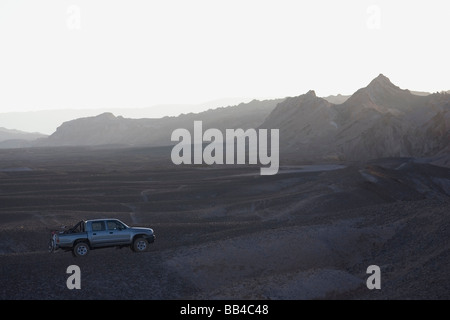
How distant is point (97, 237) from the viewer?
79.9 feet

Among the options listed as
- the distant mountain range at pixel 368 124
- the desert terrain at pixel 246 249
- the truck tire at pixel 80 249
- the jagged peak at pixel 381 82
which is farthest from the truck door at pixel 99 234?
the jagged peak at pixel 381 82

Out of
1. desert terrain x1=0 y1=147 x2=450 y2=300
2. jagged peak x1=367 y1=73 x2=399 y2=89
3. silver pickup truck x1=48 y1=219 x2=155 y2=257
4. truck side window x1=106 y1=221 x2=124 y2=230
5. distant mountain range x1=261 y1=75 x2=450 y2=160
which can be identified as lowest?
desert terrain x1=0 y1=147 x2=450 y2=300

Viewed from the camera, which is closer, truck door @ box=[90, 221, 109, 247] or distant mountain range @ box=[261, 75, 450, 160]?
truck door @ box=[90, 221, 109, 247]

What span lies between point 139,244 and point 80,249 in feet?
8.39

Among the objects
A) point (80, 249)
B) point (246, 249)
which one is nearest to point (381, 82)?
point (246, 249)

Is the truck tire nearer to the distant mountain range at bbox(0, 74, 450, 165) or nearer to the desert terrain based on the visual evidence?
the desert terrain

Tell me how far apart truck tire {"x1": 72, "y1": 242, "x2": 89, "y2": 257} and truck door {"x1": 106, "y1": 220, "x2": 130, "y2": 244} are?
3.58 feet

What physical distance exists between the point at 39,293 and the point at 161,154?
366 feet

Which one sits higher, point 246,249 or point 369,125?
point 369,125

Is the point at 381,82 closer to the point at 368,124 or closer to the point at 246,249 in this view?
the point at 368,124

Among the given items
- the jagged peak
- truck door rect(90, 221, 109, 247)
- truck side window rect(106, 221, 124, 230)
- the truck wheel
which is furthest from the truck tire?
the jagged peak

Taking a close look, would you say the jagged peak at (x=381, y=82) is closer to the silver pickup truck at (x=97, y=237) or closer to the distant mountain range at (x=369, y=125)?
the distant mountain range at (x=369, y=125)

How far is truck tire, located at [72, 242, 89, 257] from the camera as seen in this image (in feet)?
78.4
